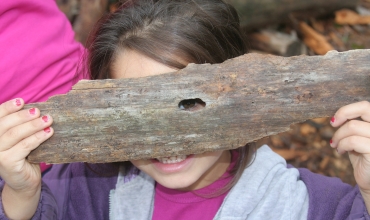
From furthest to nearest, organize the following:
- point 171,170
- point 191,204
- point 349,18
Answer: point 349,18, point 191,204, point 171,170

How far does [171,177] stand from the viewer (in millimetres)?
1755

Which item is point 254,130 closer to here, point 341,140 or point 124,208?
point 341,140

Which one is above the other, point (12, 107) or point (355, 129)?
point (12, 107)

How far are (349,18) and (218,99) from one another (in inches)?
A: 157

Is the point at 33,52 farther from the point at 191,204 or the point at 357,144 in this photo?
the point at 357,144

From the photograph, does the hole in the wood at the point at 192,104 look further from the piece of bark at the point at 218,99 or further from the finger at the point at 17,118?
the finger at the point at 17,118

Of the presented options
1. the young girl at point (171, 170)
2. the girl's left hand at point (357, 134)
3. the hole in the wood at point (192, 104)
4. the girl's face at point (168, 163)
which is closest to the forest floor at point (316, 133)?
the young girl at point (171, 170)

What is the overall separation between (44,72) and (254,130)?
1.19m

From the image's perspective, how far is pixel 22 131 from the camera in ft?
4.67

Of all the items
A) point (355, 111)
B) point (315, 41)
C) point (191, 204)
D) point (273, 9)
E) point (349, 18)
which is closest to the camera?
point (355, 111)

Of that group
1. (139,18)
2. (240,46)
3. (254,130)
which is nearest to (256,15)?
(240,46)

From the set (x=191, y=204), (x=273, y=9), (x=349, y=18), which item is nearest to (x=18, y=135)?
(x=191, y=204)

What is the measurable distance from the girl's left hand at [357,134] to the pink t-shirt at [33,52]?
1.26 m

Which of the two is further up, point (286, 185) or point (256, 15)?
point (286, 185)
